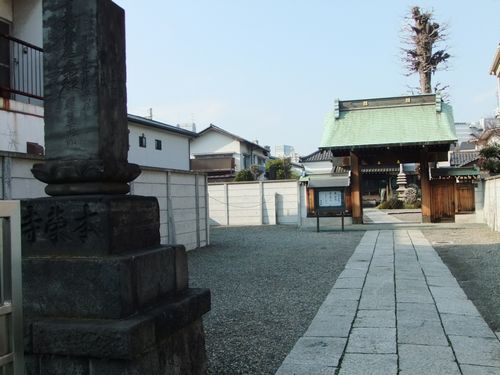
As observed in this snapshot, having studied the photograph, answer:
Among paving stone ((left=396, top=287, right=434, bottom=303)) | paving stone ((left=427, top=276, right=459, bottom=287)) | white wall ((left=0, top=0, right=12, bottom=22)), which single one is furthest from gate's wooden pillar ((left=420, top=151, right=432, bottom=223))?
white wall ((left=0, top=0, right=12, bottom=22))

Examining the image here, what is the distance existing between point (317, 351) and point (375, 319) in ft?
4.19

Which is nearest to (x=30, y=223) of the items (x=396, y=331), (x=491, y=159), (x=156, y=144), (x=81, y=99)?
(x=81, y=99)

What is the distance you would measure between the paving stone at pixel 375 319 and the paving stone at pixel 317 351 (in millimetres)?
602

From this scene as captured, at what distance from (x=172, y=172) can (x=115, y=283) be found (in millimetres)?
8522

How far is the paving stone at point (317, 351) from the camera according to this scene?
3.97 metres

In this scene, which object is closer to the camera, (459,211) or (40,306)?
(40,306)

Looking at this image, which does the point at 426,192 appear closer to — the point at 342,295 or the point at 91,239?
the point at 342,295

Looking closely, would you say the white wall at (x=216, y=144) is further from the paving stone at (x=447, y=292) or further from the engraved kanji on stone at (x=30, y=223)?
the engraved kanji on stone at (x=30, y=223)

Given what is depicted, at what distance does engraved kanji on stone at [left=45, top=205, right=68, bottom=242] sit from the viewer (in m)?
2.80

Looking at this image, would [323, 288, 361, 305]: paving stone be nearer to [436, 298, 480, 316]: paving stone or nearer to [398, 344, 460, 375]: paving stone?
[436, 298, 480, 316]: paving stone

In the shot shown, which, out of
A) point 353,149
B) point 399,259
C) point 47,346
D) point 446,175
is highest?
point 353,149

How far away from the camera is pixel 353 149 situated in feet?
64.7

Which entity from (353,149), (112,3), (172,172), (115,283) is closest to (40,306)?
(115,283)

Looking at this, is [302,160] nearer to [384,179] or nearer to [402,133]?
[384,179]
